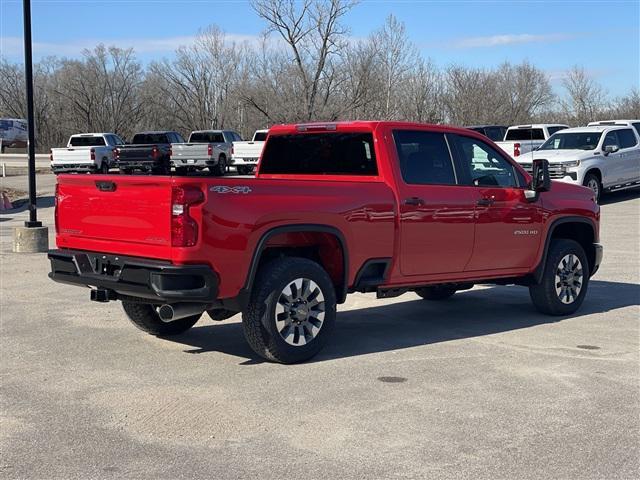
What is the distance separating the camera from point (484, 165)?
27.4ft

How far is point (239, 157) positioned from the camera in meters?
37.0

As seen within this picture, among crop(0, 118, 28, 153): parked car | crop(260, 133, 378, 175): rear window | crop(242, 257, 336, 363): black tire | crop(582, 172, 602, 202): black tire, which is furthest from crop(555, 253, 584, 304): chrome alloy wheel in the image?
crop(0, 118, 28, 153): parked car

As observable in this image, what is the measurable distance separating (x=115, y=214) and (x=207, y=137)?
112 ft

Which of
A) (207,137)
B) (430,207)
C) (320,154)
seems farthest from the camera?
(207,137)

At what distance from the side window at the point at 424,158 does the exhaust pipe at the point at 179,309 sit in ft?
7.58

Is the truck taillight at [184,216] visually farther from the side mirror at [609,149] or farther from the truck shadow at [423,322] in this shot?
the side mirror at [609,149]

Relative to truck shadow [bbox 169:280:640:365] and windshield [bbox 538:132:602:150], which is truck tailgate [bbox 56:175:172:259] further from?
windshield [bbox 538:132:602:150]

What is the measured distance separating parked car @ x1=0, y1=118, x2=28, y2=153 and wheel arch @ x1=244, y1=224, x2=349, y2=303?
189 ft

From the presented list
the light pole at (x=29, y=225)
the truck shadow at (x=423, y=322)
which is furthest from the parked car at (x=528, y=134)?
the truck shadow at (x=423, y=322)

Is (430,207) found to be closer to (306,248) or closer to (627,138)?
(306,248)

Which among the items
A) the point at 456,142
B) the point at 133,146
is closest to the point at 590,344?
the point at 456,142

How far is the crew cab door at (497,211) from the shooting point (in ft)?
26.6

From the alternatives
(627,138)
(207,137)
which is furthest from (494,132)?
(207,137)

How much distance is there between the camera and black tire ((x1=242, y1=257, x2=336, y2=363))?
21.5ft
